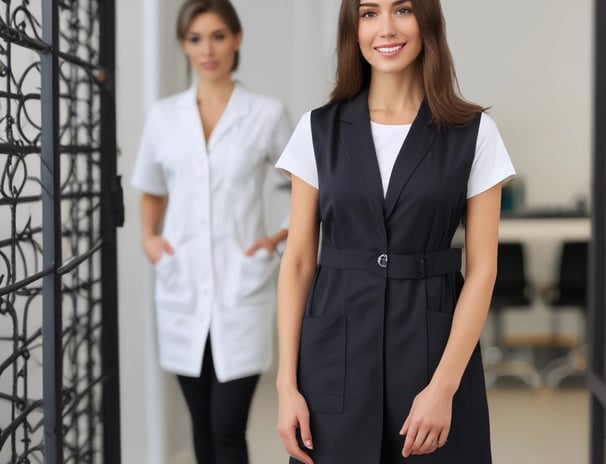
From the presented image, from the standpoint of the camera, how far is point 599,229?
2.11 meters

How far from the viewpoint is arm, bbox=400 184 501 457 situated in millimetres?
1536

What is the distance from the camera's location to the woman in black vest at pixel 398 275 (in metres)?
1.58

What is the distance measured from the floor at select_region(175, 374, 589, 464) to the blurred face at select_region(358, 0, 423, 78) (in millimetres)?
2302

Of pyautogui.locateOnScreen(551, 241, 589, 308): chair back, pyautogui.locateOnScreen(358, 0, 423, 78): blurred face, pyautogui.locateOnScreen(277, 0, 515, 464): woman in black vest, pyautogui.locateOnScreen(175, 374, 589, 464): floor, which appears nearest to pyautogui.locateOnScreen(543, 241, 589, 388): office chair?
pyautogui.locateOnScreen(551, 241, 589, 308): chair back

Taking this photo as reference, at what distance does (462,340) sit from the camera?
1545 mm

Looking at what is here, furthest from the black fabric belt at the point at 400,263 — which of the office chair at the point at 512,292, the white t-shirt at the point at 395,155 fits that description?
the office chair at the point at 512,292

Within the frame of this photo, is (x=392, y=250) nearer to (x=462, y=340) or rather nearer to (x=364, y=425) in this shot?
(x=462, y=340)

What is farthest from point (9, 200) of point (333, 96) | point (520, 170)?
point (520, 170)

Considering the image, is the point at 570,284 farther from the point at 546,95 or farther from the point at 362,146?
the point at 362,146

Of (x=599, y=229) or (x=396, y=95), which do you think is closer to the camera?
(x=396, y=95)

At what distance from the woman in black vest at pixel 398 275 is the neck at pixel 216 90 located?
1.16 m

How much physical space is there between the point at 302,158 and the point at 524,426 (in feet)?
9.81

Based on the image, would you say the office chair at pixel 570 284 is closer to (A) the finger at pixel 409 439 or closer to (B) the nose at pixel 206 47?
(B) the nose at pixel 206 47

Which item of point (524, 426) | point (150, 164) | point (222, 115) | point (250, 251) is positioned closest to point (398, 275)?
point (250, 251)
